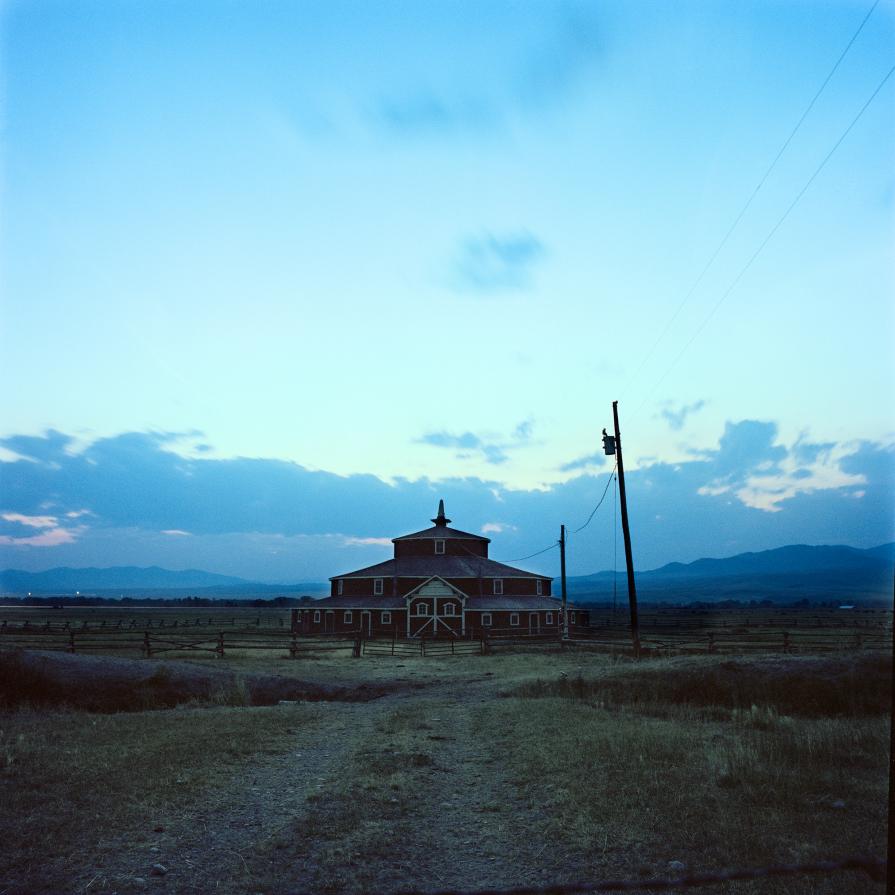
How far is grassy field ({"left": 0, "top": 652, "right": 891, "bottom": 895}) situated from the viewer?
7.62 metres

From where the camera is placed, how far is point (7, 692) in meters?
18.5

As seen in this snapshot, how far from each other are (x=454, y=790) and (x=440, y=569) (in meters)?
46.4

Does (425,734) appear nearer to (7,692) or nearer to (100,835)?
(100,835)

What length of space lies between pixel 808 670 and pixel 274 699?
1614cm

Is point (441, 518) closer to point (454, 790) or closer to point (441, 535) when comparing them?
point (441, 535)

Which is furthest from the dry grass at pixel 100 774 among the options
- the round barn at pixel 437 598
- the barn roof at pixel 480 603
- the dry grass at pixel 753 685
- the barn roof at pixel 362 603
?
the barn roof at pixel 480 603

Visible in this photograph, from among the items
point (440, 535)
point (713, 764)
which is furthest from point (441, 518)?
point (713, 764)

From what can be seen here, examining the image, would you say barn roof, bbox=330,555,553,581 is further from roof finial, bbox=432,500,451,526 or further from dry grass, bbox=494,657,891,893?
dry grass, bbox=494,657,891,893

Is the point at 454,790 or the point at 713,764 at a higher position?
the point at 713,764

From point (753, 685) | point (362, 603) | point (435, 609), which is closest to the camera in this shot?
point (753, 685)

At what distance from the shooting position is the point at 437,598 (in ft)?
176

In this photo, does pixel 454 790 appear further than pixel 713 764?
No

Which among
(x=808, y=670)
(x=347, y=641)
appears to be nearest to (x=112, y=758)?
(x=808, y=670)

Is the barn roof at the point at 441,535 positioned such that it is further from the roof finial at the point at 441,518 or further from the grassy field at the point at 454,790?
the grassy field at the point at 454,790
